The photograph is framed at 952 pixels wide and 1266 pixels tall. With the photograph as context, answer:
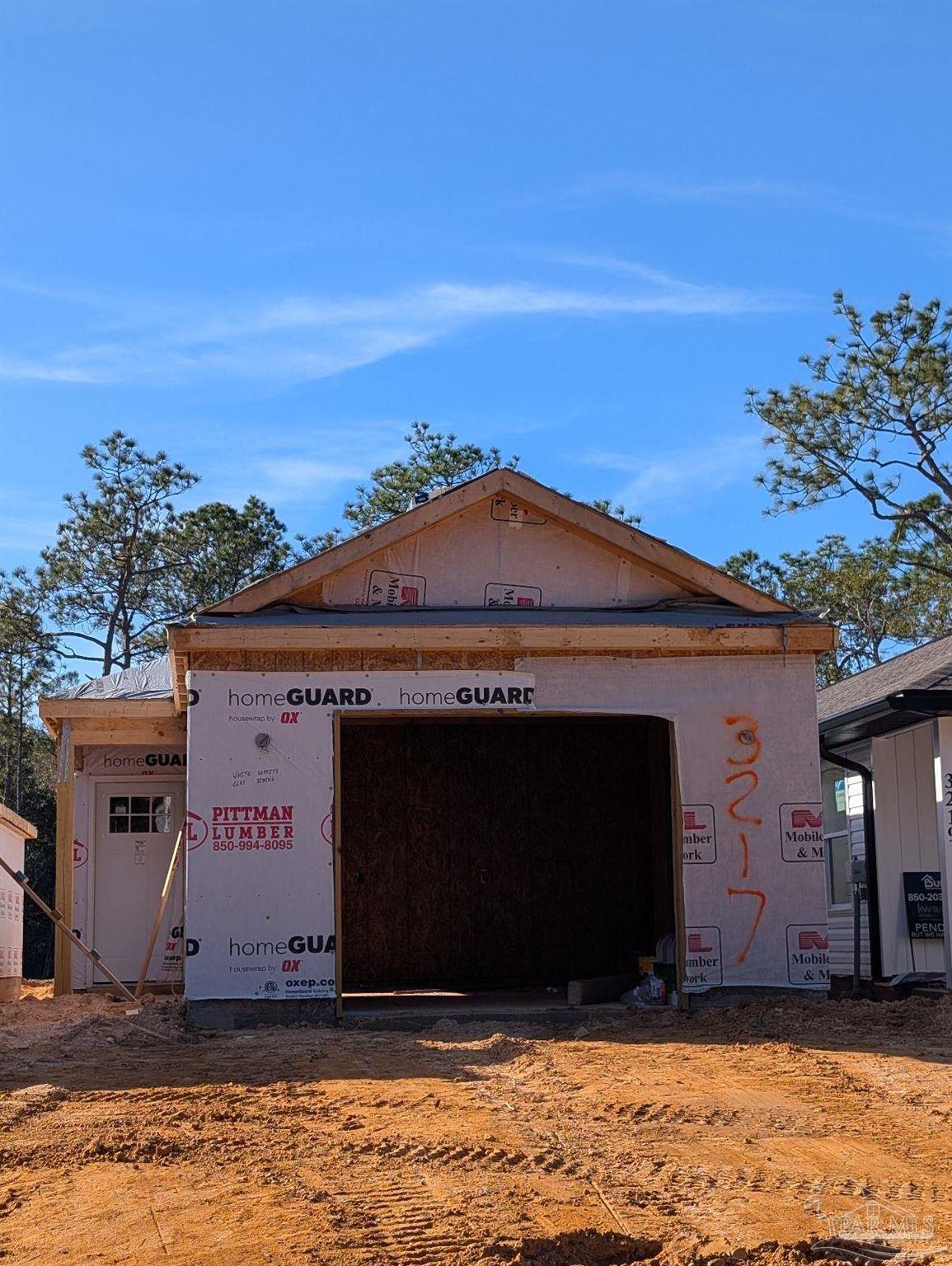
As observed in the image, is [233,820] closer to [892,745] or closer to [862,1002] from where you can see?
[862,1002]

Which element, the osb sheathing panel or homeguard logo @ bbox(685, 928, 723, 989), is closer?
homeguard logo @ bbox(685, 928, 723, 989)

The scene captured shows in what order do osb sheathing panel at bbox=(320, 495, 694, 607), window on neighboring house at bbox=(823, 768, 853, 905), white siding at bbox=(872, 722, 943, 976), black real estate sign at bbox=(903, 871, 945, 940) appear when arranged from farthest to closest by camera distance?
window on neighboring house at bbox=(823, 768, 853, 905) < white siding at bbox=(872, 722, 943, 976) < black real estate sign at bbox=(903, 871, 945, 940) < osb sheathing panel at bbox=(320, 495, 694, 607)

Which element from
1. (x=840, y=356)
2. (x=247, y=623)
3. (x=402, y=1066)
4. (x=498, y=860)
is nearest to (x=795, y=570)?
(x=840, y=356)

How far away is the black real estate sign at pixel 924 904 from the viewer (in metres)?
13.3

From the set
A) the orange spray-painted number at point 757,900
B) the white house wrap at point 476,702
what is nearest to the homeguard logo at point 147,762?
the white house wrap at point 476,702

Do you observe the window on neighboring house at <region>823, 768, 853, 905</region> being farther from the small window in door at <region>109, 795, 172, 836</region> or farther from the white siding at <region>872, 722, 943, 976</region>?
the small window in door at <region>109, 795, 172, 836</region>

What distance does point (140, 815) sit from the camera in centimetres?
1600

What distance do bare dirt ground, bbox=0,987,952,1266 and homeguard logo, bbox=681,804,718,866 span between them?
1725mm

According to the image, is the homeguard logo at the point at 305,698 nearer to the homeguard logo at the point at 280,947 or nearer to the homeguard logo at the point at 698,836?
the homeguard logo at the point at 280,947

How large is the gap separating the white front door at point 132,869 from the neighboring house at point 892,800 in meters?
7.46

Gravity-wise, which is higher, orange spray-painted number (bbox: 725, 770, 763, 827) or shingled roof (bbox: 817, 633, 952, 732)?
shingled roof (bbox: 817, 633, 952, 732)

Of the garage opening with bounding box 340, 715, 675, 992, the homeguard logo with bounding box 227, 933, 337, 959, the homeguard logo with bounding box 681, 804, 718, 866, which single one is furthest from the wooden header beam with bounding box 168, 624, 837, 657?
the garage opening with bounding box 340, 715, 675, 992

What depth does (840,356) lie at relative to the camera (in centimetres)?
2603

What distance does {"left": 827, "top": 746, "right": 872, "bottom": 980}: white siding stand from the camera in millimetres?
14836
